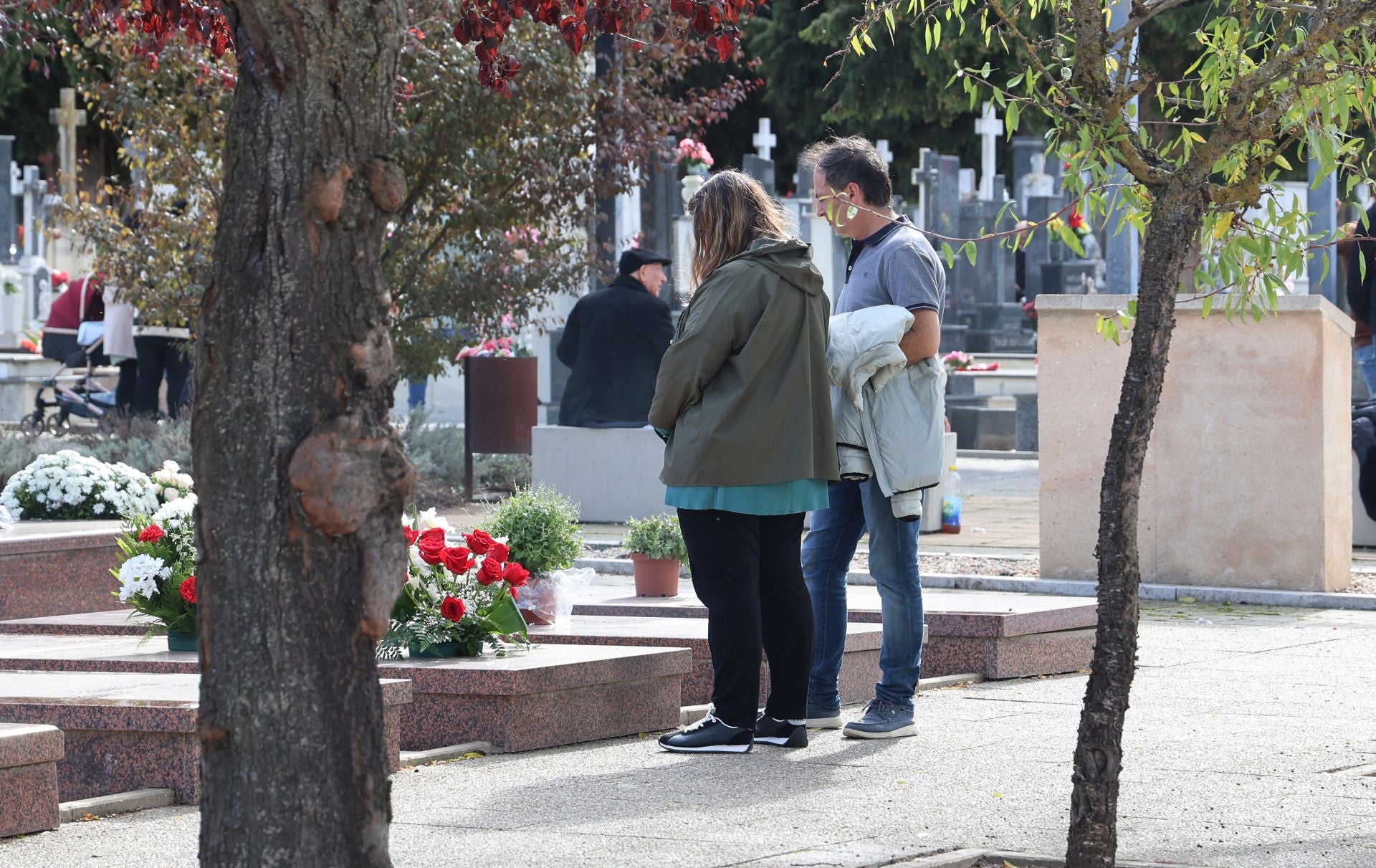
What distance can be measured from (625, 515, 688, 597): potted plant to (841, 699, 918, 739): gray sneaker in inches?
68.7

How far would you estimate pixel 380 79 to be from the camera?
3.14m

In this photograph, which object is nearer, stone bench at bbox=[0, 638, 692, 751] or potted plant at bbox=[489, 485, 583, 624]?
stone bench at bbox=[0, 638, 692, 751]

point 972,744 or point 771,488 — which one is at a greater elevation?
point 771,488

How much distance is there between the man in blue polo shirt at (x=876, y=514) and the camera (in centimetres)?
609

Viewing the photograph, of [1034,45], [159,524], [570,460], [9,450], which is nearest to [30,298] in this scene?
[9,450]

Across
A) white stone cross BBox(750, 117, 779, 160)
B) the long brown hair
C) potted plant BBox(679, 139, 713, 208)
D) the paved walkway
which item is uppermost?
white stone cross BBox(750, 117, 779, 160)

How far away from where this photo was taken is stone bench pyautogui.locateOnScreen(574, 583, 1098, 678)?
7539 mm

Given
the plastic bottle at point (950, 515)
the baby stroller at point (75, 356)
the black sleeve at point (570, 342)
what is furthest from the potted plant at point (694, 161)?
the baby stroller at point (75, 356)

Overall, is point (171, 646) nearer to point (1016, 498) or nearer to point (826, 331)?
point (826, 331)

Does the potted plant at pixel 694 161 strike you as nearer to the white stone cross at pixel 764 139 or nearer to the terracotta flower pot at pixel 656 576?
the terracotta flower pot at pixel 656 576

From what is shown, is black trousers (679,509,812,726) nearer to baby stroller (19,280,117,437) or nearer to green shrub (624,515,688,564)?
green shrub (624,515,688,564)

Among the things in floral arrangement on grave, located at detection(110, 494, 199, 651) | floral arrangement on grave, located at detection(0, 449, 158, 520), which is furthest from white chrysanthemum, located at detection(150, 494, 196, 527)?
floral arrangement on grave, located at detection(0, 449, 158, 520)

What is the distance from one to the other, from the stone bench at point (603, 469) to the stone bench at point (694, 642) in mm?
6076

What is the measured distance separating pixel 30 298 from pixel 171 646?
2376cm
